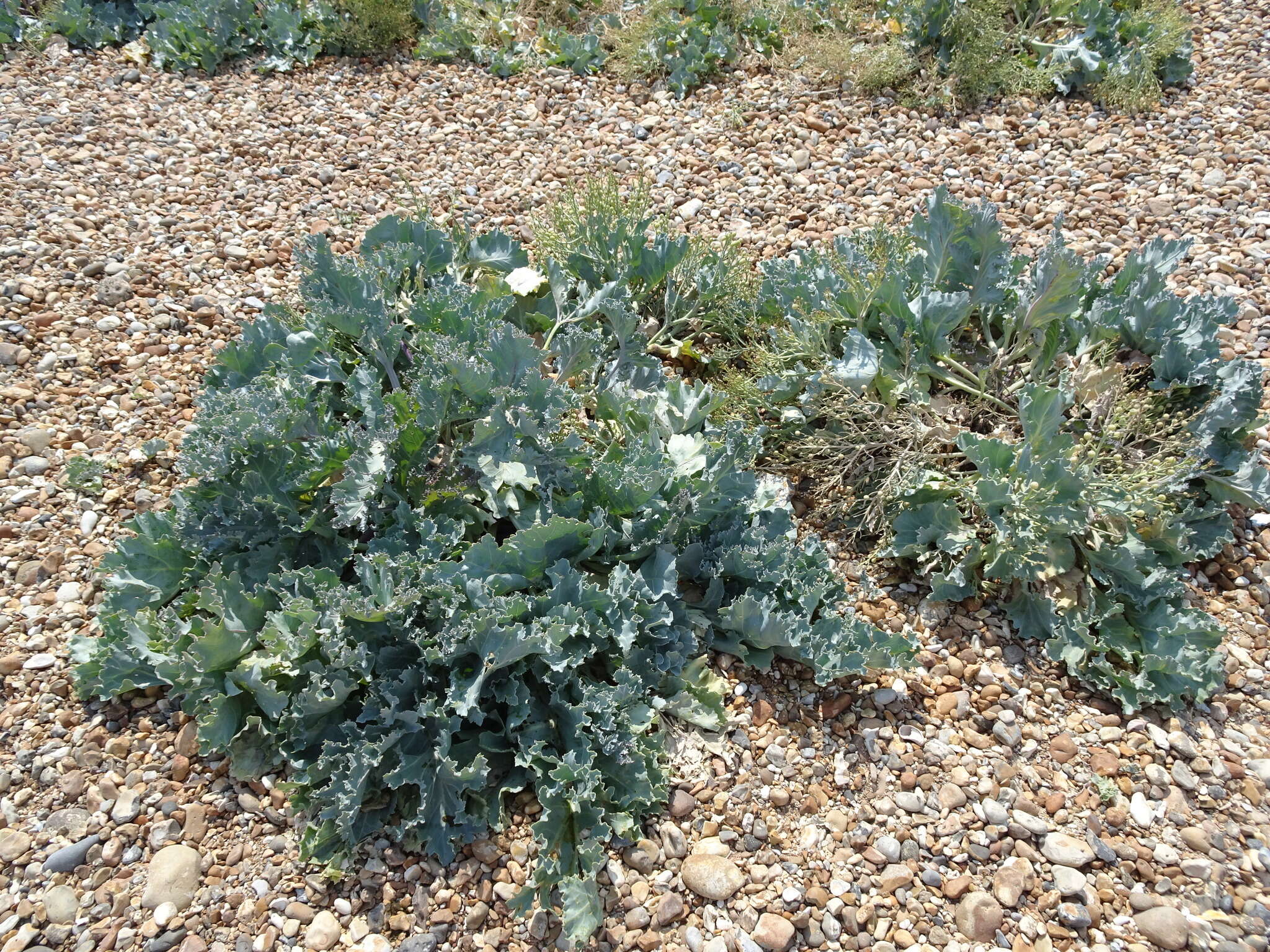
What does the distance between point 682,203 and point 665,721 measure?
2622 millimetres

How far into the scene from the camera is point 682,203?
4348 millimetres

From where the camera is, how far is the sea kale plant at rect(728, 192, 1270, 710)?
279 cm

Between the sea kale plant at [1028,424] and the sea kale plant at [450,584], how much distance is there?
1.35 feet

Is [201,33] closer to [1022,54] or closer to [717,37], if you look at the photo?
[717,37]

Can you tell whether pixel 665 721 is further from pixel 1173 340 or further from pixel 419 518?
pixel 1173 340

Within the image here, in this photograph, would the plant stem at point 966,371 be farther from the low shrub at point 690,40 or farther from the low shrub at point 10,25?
the low shrub at point 10,25

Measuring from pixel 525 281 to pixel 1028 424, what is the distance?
1.87 meters

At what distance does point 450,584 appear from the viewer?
245cm

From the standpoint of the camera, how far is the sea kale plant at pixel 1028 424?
9.15 feet

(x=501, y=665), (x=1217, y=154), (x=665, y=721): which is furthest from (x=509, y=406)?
(x=1217, y=154)

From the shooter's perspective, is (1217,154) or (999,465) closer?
(999,465)

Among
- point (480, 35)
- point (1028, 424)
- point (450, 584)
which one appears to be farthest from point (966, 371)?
point (480, 35)

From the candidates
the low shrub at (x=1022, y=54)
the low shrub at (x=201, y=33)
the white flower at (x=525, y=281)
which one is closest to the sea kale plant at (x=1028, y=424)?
the white flower at (x=525, y=281)

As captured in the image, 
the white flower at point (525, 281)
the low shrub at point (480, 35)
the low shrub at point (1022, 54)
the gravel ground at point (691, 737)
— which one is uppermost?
the low shrub at point (1022, 54)
